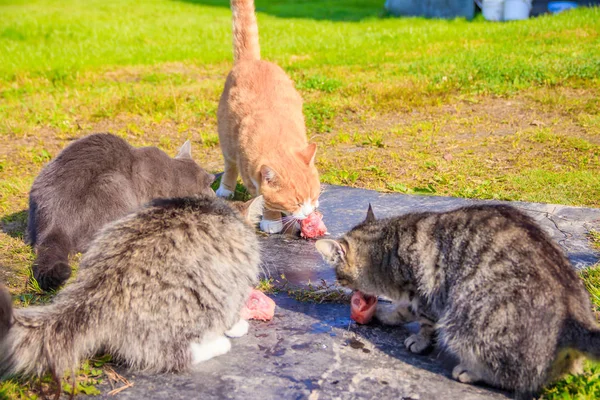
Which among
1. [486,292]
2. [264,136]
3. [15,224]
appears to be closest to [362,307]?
[486,292]

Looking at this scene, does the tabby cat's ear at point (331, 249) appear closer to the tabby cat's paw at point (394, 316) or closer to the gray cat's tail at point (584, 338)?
the tabby cat's paw at point (394, 316)

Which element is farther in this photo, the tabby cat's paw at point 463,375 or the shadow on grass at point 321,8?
the shadow on grass at point 321,8

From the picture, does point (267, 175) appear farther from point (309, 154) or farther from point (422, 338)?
point (422, 338)

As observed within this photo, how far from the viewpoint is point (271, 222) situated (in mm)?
5355

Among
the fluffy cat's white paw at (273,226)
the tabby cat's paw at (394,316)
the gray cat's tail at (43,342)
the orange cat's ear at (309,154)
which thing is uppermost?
the orange cat's ear at (309,154)

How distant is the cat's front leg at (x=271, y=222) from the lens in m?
5.34

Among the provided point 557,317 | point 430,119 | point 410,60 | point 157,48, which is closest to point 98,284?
point 557,317

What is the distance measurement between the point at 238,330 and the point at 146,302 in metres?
0.66

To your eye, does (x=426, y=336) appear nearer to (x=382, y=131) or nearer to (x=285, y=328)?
(x=285, y=328)

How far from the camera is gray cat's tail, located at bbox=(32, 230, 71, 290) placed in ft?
13.2

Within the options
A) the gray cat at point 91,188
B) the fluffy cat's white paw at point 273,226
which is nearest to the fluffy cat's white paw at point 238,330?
the gray cat at point 91,188

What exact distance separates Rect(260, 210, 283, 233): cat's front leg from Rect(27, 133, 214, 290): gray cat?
1.92 ft

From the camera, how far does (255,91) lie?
6102mm

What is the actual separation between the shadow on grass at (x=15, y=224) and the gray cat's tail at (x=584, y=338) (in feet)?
13.6
